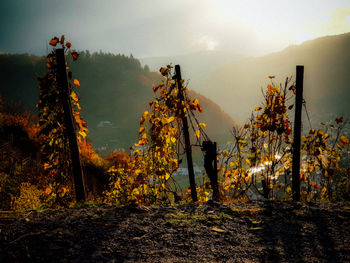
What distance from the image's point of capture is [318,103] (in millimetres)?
122875

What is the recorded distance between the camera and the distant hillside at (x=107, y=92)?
89.5m

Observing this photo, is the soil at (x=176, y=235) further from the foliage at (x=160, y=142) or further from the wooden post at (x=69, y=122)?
the foliage at (x=160, y=142)

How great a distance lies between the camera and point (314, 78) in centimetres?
14600

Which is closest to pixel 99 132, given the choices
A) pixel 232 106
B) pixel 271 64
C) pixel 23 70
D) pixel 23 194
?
pixel 23 70

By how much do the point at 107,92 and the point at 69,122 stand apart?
394 ft

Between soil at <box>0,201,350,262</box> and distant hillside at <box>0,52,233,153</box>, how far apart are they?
238 feet

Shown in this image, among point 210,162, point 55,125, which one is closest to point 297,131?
point 210,162

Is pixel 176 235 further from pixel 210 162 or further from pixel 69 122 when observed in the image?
pixel 69 122

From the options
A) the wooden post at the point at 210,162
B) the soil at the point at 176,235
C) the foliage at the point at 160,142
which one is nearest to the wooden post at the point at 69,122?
the soil at the point at 176,235

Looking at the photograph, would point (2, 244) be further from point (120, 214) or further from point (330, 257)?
point (330, 257)

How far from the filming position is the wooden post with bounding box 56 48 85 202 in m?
3.27

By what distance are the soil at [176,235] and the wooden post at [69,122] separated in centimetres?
67

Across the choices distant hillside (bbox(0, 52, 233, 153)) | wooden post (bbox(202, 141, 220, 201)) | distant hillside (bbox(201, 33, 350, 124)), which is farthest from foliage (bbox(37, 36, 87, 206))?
distant hillside (bbox(201, 33, 350, 124))

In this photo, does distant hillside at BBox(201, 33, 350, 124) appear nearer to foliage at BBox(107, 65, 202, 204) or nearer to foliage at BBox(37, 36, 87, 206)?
foliage at BBox(107, 65, 202, 204)
